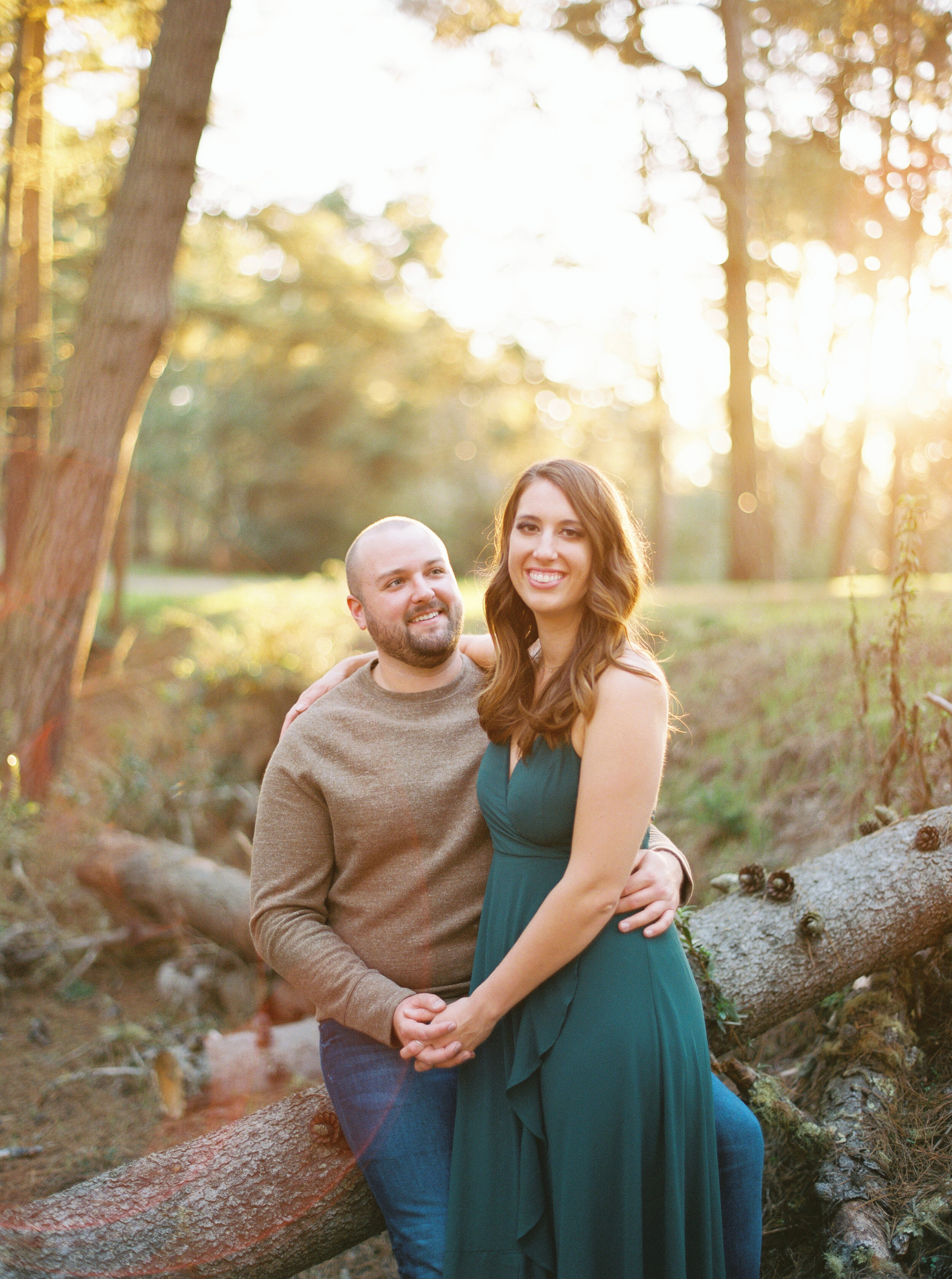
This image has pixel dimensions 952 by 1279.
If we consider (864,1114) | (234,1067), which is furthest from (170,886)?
(864,1114)

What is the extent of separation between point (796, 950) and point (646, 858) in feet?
3.49

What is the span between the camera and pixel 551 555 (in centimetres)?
210

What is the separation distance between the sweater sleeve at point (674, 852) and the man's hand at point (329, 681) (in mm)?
935

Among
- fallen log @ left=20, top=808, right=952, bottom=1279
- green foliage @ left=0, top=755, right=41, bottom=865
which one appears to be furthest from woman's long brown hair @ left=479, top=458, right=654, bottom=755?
green foliage @ left=0, top=755, right=41, bottom=865

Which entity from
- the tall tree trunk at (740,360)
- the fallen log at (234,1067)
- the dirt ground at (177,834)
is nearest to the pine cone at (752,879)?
the dirt ground at (177,834)

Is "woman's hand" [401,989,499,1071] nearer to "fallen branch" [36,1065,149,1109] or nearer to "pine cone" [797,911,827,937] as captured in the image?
"pine cone" [797,911,827,937]

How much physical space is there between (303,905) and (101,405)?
17.8ft

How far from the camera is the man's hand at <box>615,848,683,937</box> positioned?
206 centimetres

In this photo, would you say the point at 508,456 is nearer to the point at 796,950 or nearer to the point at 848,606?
the point at 848,606

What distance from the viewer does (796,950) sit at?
9.62 ft

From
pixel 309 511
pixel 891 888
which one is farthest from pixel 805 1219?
pixel 309 511

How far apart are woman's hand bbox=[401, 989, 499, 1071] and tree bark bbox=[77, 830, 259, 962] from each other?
316 cm

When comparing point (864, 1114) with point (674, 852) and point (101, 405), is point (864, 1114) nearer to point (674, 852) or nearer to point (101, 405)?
point (674, 852)

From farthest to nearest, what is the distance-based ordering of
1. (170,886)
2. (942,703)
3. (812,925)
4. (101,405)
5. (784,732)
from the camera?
1. (101,405)
2. (170,886)
3. (784,732)
4. (942,703)
5. (812,925)
